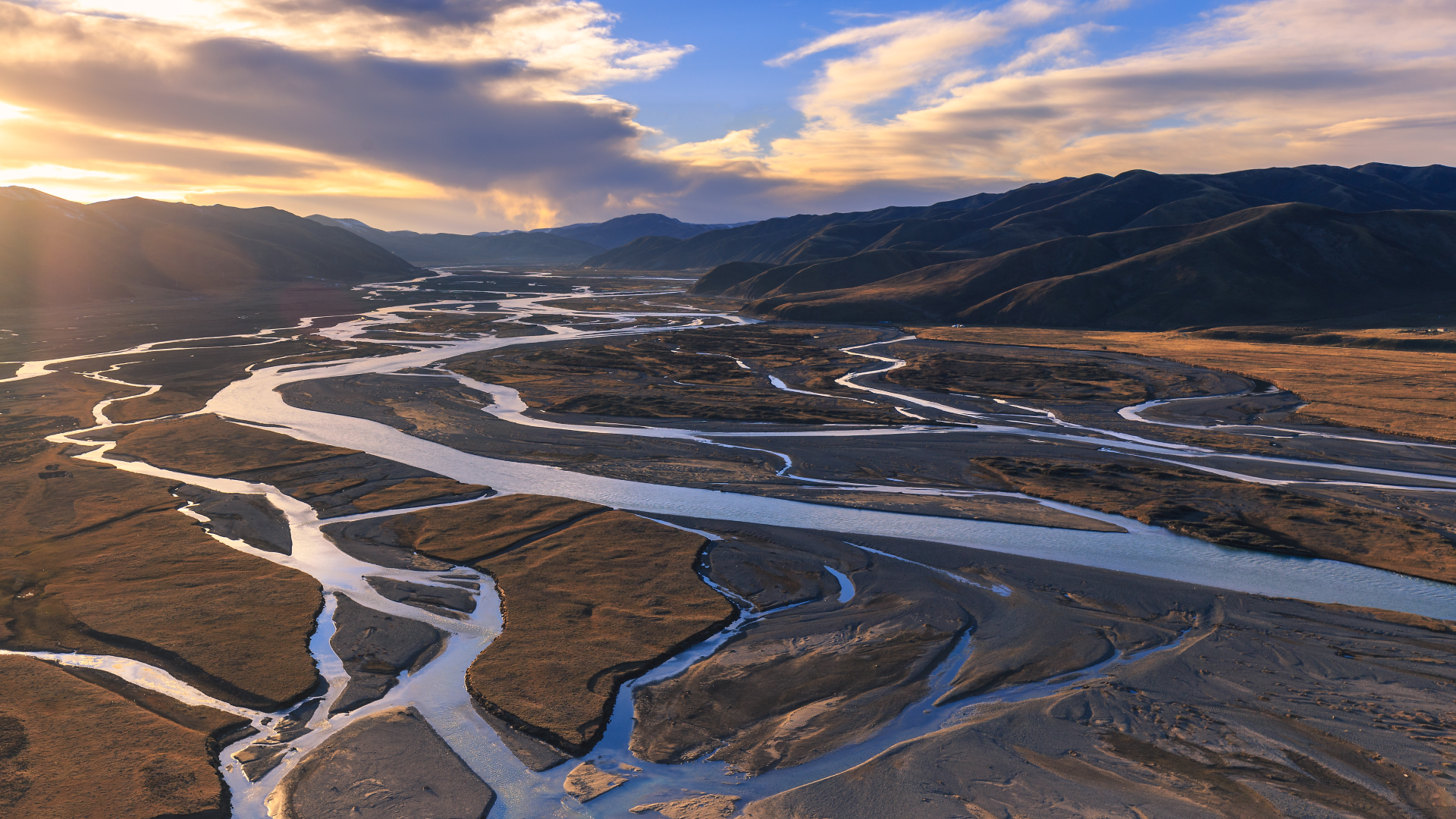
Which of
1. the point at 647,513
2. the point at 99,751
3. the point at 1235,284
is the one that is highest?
the point at 1235,284

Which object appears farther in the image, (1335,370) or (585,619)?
(1335,370)

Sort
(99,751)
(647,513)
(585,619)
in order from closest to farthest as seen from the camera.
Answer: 1. (99,751)
2. (585,619)
3. (647,513)

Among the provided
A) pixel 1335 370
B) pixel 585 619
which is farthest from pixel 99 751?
pixel 1335 370

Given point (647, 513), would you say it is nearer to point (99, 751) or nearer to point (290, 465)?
point (99, 751)

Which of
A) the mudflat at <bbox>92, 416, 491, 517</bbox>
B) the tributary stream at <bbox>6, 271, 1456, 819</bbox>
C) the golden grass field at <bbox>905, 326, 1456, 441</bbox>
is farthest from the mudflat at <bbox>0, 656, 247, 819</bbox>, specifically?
the golden grass field at <bbox>905, 326, 1456, 441</bbox>

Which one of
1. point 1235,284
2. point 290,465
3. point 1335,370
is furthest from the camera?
point 1235,284

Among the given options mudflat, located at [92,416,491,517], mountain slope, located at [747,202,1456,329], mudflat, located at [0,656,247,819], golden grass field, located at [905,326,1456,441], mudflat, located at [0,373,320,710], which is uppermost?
mountain slope, located at [747,202,1456,329]

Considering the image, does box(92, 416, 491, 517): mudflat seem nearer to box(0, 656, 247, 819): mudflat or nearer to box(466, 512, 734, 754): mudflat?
box(466, 512, 734, 754): mudflat

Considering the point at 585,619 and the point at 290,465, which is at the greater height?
the point at 290,465

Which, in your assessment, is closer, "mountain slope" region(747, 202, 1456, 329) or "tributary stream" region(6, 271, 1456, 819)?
"tributary stream" region(6, 271, 1456, 819)
